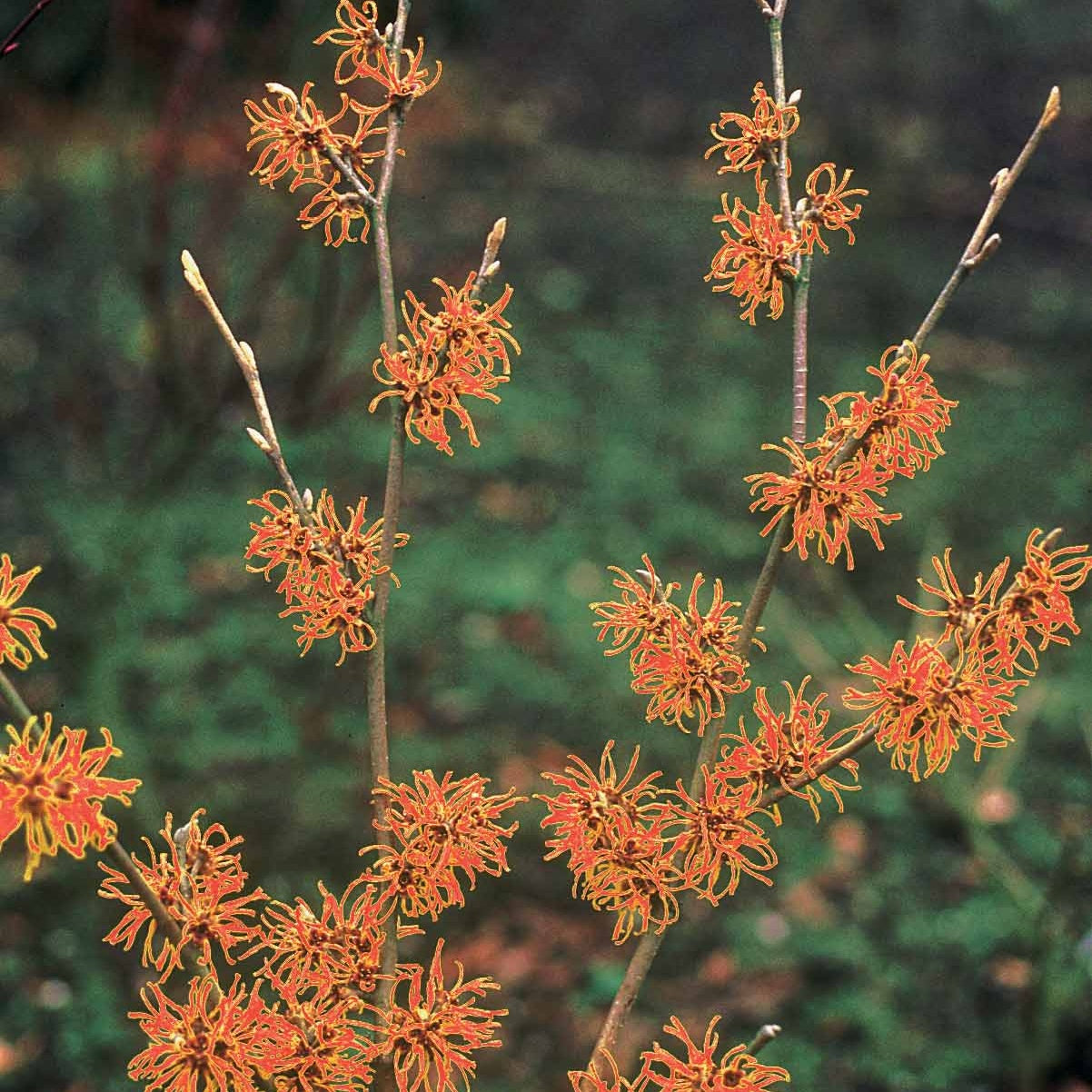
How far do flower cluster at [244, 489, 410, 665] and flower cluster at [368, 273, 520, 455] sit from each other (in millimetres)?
83

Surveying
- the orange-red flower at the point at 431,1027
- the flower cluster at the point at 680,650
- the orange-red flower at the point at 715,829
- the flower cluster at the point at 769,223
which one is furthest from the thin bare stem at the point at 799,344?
the orange-red flower at the point at 431,1027

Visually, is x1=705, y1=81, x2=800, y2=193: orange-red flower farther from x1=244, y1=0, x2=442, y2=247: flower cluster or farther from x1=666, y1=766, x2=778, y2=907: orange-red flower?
x1=666, y1=766, x2=778, y2=907: orange-red flower

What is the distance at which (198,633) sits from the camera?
12.2ft

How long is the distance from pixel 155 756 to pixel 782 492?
8.59 ft

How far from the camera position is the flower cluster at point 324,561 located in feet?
3.05

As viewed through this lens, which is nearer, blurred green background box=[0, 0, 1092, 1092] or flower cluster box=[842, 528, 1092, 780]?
flower cluster box=[842, 528, 1092, 780]

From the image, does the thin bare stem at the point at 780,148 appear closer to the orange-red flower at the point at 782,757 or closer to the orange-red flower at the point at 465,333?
the orange-red flower at the point at 465,333

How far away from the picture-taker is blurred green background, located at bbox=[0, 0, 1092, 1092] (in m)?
2.72

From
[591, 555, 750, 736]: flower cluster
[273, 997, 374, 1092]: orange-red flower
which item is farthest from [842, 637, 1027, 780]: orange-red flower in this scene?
[273, 997, 374, 1092]: orange-red flower

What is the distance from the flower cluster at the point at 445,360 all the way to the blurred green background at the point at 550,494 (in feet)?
1.18

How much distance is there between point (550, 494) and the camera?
4594 mm

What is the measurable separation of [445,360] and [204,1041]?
505 millimetres

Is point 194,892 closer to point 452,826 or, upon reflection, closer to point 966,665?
point 452,826

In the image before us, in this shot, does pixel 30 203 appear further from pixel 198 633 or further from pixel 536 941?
pixel 536 941
